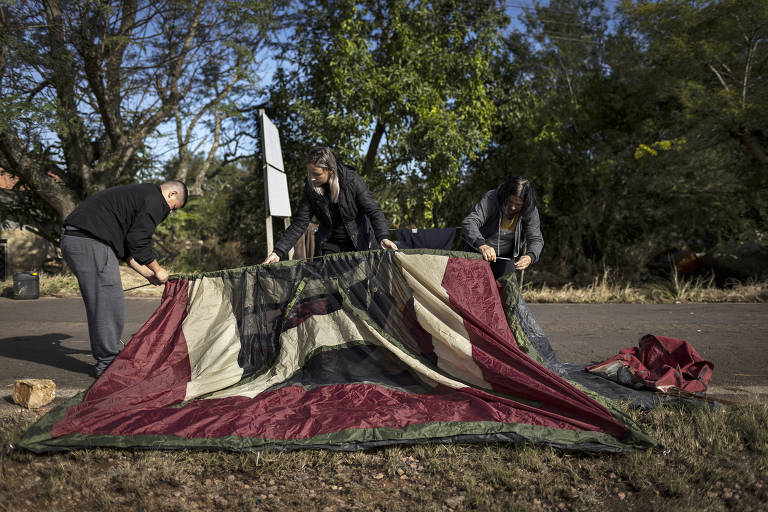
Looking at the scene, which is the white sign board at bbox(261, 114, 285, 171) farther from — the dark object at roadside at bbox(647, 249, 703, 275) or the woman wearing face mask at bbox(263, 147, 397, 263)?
the dark object at roadside at bbox(647, 249, 703, 275)

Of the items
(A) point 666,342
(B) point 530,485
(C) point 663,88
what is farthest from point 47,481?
(C) point 663,88

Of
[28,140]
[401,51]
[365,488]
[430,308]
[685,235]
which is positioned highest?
[401,51]

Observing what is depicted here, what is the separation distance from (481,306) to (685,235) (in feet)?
35.9

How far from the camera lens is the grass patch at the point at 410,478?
211 cm

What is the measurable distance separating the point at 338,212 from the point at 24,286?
22.9 feet

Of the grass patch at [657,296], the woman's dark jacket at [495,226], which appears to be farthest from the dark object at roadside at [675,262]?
the woman's dark jacket at [495,226]

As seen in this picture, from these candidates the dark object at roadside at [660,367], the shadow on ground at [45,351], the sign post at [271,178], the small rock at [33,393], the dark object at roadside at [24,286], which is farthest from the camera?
the dark object at roadside at [24,286]

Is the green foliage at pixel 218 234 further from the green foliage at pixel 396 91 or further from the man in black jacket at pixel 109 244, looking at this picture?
the man in black jacket at pixel 109 244

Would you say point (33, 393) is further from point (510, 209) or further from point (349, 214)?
point (510, 209)

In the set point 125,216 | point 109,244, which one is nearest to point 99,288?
point 109,244

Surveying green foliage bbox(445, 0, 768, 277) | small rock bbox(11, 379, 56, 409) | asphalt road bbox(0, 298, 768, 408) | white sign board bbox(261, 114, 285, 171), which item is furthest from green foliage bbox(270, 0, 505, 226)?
small rock bbox(11, 379, 56, 409)

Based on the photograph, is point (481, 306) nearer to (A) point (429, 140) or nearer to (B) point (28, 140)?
(A) point (429, 140)

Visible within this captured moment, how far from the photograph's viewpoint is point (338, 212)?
411cm

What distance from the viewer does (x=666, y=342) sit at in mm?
3930
